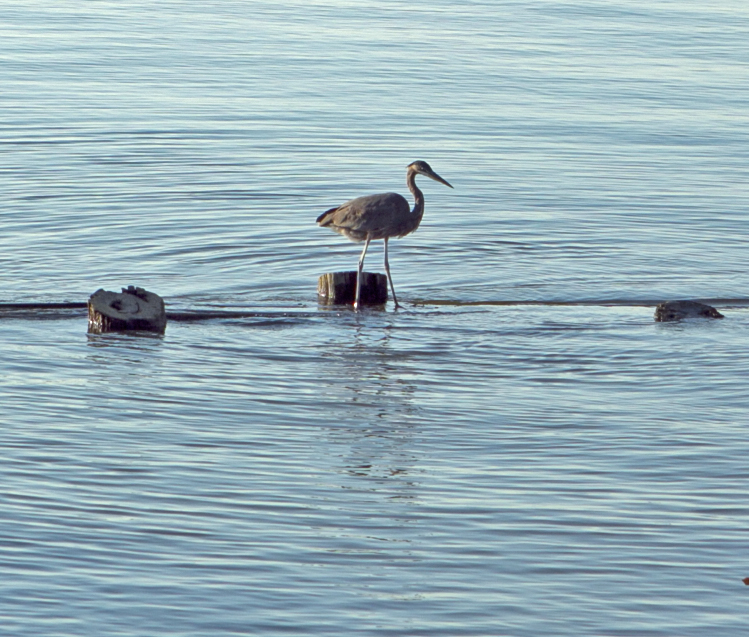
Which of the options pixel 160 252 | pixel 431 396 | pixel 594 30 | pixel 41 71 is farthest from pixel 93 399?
pixel 594 30

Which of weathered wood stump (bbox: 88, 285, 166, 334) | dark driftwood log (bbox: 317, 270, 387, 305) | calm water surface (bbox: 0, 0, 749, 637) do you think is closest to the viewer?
calm water surface (bbox: 0, 0, 749, 637)

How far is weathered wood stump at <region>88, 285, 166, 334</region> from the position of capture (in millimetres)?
11797

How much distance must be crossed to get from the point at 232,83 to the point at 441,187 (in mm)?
9476

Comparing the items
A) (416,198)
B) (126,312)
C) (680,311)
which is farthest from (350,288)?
(680,311)

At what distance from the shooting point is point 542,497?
Answer: 8.03m

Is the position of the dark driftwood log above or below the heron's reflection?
above

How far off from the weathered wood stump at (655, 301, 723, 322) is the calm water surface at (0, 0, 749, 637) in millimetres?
190

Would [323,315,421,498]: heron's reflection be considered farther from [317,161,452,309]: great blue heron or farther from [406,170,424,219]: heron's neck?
[406,170,424,219]: heron's neck

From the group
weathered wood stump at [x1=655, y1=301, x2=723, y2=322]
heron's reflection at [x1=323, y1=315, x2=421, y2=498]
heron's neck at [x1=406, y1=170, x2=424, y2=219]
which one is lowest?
heron's reflection at [x1=323, y1=315, x2=421, y2=498]

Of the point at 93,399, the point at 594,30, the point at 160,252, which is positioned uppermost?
the point at 594,30

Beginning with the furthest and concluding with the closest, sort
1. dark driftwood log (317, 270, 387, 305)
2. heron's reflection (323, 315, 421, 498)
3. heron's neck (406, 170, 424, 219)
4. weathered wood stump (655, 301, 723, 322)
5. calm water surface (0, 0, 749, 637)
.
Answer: heron's neck (406, 170, 424, 219)
dark driftwood log (317, 270, 387, 305)
weathered wood stump (655, 301, 723, 322)
heron's reflection (323, 315, 421, 498)
calm water surface (0, 0, 749, 637)

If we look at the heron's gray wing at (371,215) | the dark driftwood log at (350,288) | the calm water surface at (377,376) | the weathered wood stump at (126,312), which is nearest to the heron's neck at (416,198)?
the heron's gray wing at (371,215)

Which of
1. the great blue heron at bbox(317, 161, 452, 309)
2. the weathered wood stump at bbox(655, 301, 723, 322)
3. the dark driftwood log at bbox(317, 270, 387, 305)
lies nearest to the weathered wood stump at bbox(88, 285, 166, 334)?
the dark driftwood log at bbox(317, 270, 387, 305)

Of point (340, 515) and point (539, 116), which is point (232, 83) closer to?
point (539, 116)
